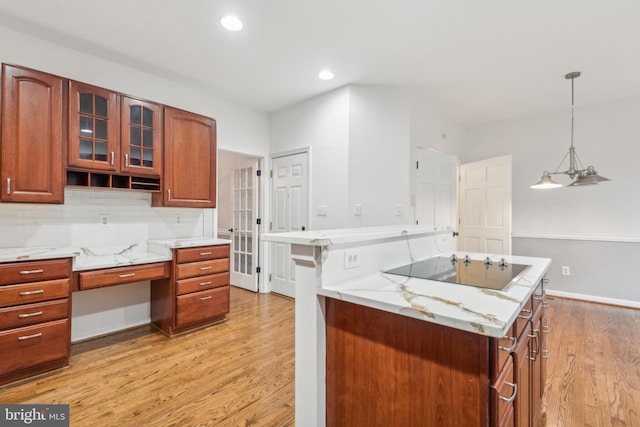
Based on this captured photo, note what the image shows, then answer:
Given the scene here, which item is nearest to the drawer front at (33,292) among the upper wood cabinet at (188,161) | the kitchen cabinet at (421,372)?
the upper wood cabinet at (188,161)

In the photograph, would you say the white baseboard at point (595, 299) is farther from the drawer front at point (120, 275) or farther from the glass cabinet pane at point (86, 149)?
the glass cabinet pane at point (86, 149)

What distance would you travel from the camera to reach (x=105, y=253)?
9.12 ft

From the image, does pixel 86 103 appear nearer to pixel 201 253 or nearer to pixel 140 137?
pixel 140 137

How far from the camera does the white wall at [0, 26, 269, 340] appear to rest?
2.41 m

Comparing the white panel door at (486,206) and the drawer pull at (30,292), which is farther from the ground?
the white panel door at (486,206)

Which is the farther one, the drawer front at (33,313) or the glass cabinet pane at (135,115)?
the glass cabinet pane at (135,115)

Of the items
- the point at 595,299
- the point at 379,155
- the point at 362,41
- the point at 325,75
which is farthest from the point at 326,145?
the point at 595,299

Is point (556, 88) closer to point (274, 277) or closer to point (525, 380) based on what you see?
point (525, 380)

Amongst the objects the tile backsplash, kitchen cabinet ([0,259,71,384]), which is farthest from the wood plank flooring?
the tile backsplash

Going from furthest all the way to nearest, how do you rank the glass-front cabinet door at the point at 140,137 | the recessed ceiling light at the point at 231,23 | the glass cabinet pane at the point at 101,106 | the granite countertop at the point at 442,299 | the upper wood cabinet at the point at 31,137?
the glass-front cabinet door at the point at 140,137 → the glass cabinet pane at the point at 101,106 → the recessed ceiling light at the point at 231,23 → the upper wood cabinet at the point at 31,137 → the granite countertop at the point at 442,299

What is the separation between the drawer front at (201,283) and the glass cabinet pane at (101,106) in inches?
62.6

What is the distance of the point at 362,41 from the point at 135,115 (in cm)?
215

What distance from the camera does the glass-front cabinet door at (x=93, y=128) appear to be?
2.36 metres

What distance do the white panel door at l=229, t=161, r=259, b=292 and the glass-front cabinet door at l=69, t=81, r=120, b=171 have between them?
6.41ft
